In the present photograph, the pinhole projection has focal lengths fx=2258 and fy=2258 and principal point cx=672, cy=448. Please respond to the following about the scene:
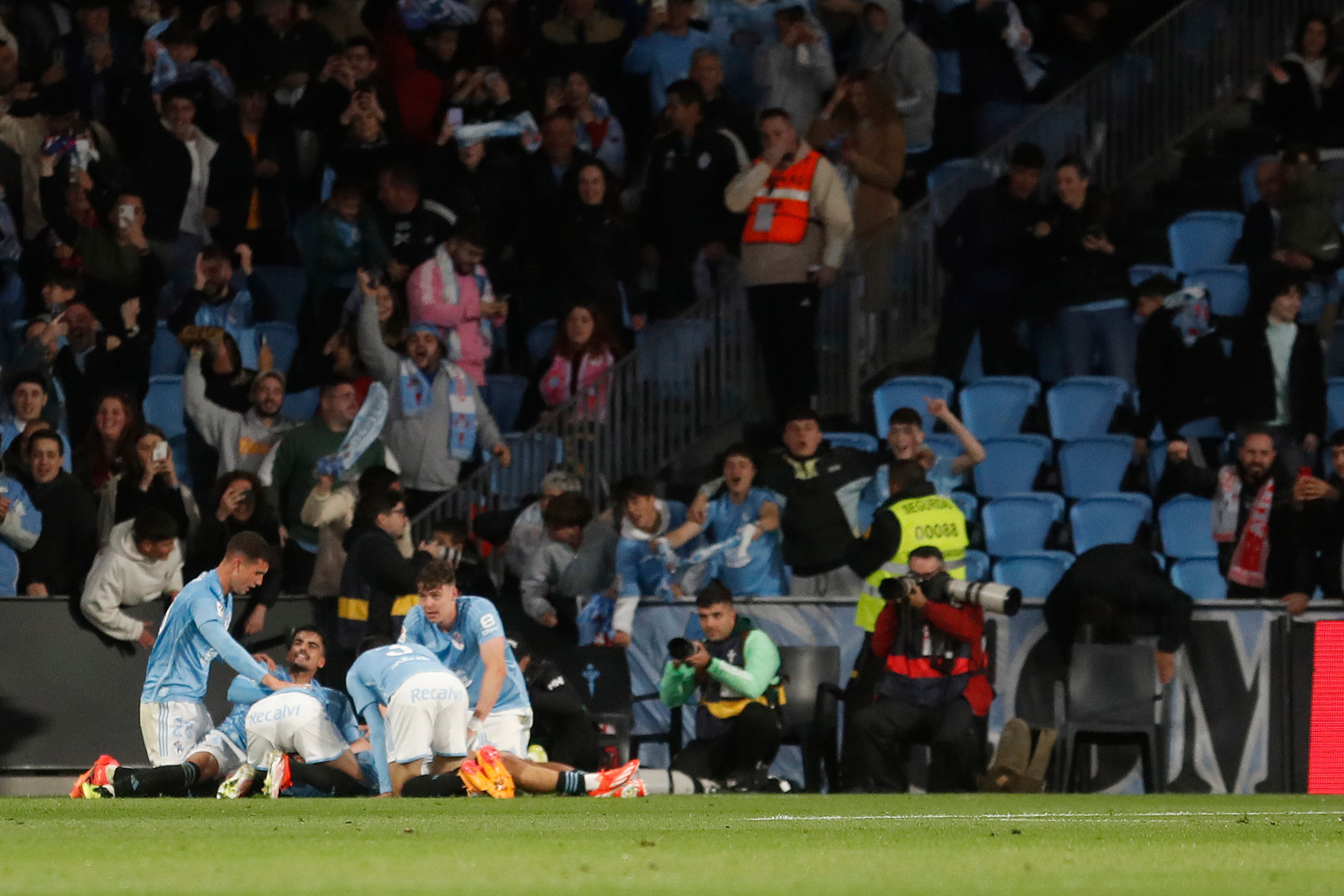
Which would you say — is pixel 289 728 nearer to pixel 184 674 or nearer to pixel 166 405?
pixel 184 674

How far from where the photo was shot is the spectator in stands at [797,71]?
709 inches

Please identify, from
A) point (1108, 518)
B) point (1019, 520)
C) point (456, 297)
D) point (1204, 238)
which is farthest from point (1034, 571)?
point (456, 297)

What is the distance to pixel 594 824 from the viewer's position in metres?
9.52

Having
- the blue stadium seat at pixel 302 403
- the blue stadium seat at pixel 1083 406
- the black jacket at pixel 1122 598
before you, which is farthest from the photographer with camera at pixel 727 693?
the blue stadium seat at pixel 302 403

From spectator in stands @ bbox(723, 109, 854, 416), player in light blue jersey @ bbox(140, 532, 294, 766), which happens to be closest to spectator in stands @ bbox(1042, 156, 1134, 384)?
spectator in stands @ bbox(723, 109, 854, 416)

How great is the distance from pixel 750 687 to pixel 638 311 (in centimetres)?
479

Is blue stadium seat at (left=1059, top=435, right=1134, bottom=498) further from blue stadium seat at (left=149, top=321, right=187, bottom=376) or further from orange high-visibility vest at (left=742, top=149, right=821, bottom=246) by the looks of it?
blue stadium seat at (left=149, top=321, right=187, bottom=376)

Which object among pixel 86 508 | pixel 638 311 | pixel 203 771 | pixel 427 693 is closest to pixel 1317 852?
pixel 427 693

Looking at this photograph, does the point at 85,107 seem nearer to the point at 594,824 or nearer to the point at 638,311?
the point at 638,311

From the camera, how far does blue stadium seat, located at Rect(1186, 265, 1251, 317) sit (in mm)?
17562

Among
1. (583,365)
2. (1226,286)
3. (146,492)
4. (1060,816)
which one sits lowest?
(1060,816)

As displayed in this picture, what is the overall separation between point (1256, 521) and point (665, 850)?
7.67 meters

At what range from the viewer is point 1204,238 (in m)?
18.2

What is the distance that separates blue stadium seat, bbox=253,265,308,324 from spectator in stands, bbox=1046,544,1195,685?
21.8 ft
